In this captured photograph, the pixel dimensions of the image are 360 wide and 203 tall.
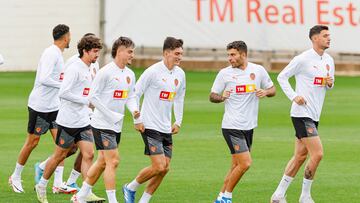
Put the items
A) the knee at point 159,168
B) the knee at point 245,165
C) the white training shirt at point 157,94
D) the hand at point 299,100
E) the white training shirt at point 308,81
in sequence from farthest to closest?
the white training shirt at point 308,81, the hand at point 299,100, the knee at point 245,165, the white training shirt at point 157,94, the knee at point 159,168

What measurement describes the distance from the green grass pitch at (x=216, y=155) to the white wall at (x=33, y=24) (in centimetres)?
1098

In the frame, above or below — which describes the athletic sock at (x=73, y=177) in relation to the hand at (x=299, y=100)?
below

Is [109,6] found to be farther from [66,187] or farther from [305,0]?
[66,187]

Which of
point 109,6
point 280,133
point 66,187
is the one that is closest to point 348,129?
point 280,133

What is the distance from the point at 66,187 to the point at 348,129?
1001 cm

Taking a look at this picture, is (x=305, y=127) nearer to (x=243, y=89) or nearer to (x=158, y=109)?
(x=243, y=89)

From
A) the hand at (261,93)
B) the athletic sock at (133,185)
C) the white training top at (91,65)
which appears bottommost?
the athletic sock at (133,185)

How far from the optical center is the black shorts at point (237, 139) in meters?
15.0

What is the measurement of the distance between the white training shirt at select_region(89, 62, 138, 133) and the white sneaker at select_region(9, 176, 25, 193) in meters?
2.42

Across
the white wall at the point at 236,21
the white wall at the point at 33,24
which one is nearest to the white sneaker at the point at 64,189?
the white wall at the point at 236,21

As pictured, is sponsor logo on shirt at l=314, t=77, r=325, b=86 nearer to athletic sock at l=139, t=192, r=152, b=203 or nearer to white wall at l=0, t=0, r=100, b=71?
athletic sock at l=139, t=192, r=152, b=203

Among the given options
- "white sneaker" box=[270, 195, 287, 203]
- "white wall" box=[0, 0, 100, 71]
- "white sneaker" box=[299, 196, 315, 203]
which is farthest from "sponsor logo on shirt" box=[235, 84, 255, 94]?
"white wall" box=[0, 0, 100, 71]

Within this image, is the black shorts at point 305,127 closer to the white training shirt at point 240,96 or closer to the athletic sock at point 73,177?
the white training shirt at point 240,96

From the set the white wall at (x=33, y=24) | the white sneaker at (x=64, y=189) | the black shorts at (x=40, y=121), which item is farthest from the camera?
the white wall at (x=33, y=24)
